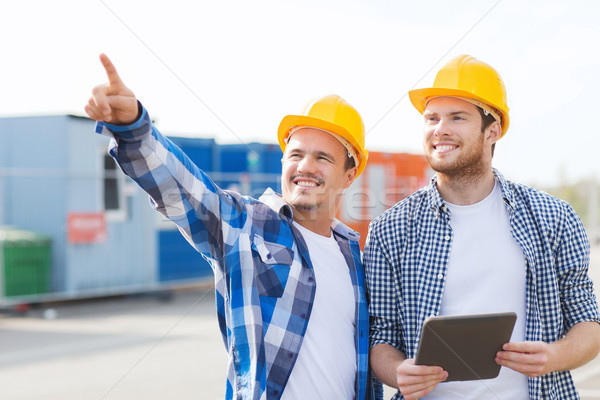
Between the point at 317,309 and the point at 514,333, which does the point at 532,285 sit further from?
the point at 317,309

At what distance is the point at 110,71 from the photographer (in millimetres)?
1948

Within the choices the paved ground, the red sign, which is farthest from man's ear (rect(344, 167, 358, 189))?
the red sign

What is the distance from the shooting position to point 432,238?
2.62 metres

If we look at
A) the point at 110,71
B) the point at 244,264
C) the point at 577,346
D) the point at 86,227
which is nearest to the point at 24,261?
the point at 86,227

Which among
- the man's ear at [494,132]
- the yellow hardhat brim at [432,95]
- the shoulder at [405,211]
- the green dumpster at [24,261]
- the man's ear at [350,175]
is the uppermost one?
Result: the yellow hardhat brim at [432,95]

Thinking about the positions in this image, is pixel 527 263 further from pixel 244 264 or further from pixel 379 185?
pixel 379 185

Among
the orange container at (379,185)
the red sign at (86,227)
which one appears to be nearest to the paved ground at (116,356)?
the red sign at (86,227)

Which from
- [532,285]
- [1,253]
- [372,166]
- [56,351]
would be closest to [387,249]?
[532,285]

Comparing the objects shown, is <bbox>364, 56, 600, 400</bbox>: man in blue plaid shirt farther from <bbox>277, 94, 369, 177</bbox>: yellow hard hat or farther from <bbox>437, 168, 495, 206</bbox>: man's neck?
<bbox>277, 94, 369, 177</bbox>: yellow hard hat

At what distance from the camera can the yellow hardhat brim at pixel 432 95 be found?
2685 mm

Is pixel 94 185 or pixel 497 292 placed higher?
pixel 94 185

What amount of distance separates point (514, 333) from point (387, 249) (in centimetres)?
61

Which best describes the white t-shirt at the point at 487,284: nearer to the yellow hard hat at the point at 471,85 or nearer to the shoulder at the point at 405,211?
the shoulder at the point at 405,211

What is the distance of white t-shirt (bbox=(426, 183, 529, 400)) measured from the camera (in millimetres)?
2471
